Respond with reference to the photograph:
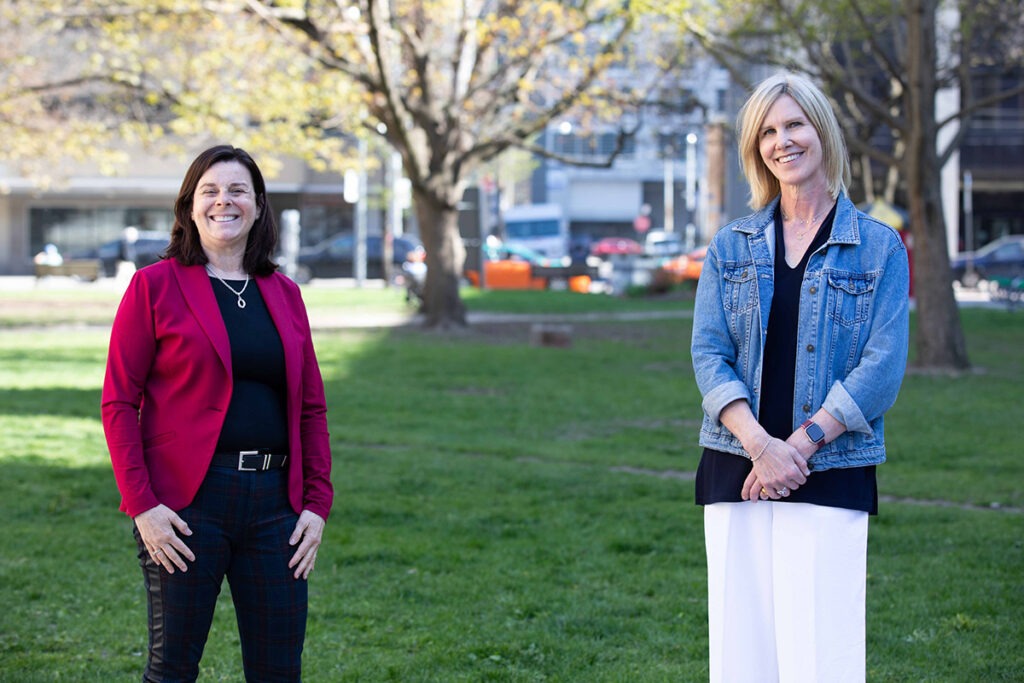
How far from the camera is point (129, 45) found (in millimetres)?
21516

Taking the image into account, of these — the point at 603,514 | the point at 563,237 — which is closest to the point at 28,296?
the point at 603,514

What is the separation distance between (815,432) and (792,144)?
0.74m

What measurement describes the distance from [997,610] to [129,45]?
1873 cm

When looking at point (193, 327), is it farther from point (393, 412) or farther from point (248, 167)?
point (393, 412)

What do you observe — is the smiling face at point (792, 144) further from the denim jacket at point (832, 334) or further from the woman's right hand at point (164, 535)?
the woman's right hand at point (164, 535)

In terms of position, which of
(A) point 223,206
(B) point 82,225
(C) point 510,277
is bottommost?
(C) point 510,277

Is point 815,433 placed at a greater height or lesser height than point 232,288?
lesser

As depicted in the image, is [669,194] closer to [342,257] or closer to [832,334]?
[342,257]

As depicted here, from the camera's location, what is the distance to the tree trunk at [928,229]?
52.3 ft

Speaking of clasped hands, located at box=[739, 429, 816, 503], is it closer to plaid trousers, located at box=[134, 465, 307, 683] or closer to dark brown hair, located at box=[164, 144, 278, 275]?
plaid trousers, located at box=[134, 465, 307, 683]

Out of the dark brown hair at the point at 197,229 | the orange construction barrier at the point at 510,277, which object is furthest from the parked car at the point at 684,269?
the dark brown hair at the point at 197,229

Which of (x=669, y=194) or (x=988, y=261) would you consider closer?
(x=988, y=261)

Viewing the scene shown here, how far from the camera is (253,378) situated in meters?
3.45

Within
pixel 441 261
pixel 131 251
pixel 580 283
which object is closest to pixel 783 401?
pixel 441 261
